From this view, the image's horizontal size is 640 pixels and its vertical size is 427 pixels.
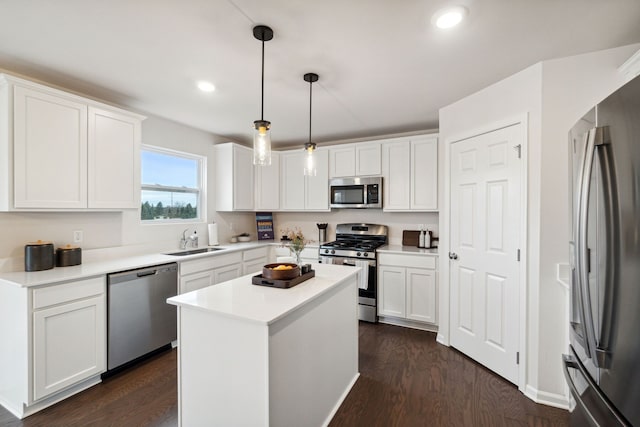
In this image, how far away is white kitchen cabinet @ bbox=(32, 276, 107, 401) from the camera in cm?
200

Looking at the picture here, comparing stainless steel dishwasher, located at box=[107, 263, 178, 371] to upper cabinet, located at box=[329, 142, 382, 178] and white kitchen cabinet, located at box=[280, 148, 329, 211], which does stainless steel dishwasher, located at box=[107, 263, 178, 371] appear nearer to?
white kitchen cabinet, located at box=[280, 148, 329, 211]

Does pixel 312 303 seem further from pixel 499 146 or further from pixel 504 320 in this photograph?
pixel 499 146

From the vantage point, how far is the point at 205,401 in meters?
1.58

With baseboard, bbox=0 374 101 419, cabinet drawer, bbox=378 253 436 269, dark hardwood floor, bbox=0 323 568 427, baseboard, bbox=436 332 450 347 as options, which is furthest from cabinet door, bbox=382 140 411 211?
baseboard, bbox=0 374 101 419

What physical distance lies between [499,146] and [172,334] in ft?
11.5

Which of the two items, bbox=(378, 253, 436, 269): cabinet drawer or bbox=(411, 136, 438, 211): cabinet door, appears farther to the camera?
bbox=(411, 136, 438, 211): cabinet door

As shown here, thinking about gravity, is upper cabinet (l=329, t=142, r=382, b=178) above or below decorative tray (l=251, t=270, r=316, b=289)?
above

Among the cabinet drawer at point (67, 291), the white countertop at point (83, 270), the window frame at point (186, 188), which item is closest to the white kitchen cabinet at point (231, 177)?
the window frame at point (186, 188)

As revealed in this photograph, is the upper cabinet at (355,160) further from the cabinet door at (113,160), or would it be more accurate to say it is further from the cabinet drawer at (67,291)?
the cabinet drawer at (67,291)

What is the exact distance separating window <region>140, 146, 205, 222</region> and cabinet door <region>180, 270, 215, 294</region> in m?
A: 0.93

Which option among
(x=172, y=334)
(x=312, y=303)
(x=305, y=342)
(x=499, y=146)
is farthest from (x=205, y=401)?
(x=499, y=146)

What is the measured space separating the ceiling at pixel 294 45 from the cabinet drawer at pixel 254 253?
1.97 m

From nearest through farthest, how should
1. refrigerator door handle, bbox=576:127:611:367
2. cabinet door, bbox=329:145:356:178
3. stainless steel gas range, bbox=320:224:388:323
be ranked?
1. refrigerator door handle, bbox=576:127:611:367
2. stainless steel gas range, bbox=320:224:388:323
3. cabinet door, bbox=329:145:356:178

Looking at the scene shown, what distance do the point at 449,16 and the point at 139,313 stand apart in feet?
10.6
